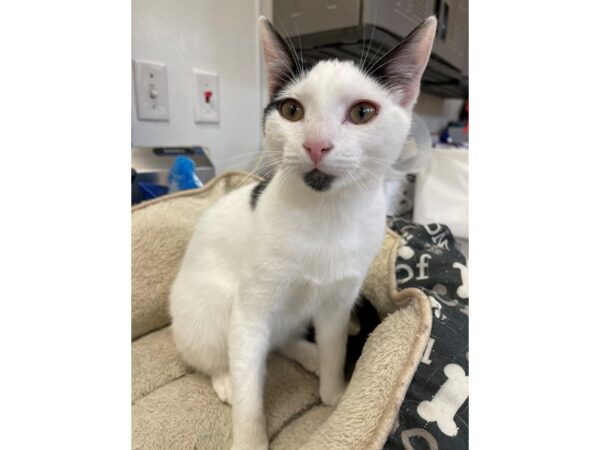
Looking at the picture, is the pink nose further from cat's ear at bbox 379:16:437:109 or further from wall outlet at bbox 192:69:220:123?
wall outlet at bbox 192:69:220:123

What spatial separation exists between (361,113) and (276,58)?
211 mm

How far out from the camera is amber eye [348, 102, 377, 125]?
562 mm

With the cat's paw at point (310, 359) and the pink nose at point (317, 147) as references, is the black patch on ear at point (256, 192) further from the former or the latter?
the cat's paw at point (310, 359)

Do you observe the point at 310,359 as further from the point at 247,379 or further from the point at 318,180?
the point at 318,180

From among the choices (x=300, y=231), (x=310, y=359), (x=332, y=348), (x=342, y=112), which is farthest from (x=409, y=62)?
(x=310, y=359)

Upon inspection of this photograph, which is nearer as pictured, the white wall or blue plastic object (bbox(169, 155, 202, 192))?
the white wall

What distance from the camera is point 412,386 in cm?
58

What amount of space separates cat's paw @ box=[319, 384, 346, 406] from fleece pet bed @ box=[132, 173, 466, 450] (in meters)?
0.02

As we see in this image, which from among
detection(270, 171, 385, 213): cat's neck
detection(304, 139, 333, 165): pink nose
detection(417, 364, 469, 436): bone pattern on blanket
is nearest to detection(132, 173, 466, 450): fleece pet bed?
detection(417, 364, 469, 436): bone pattern on blanket

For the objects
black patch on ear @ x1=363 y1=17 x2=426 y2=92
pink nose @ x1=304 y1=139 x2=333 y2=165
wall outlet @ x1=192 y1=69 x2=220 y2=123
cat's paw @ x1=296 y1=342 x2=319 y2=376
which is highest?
wall outlet @ x1=192 y1=69 x2=220 y2=123

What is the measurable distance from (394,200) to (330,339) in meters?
0.68

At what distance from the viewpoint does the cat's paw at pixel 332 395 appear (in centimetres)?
78
